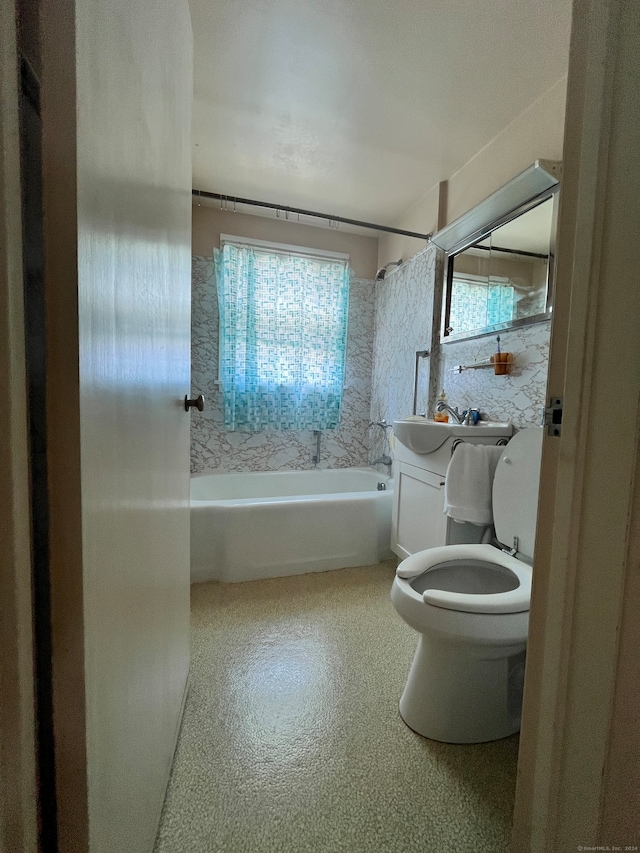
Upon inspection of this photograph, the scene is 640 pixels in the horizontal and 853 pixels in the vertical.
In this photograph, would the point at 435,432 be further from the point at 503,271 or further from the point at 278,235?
the point at 278,235

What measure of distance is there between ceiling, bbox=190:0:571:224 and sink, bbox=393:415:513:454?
1470mm

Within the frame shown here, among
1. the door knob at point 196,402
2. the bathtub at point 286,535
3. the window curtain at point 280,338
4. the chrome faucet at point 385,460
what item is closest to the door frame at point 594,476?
the door knob at point 196,402

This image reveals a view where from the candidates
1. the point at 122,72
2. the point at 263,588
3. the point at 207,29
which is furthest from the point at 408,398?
the point at 122,72

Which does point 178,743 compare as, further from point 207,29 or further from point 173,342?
point 207,29

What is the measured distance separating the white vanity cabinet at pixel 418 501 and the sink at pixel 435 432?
2.1 inches

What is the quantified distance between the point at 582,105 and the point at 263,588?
6.87 ft

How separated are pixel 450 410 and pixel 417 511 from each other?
0.59 m

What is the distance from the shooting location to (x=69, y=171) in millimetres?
377

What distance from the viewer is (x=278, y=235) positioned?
2.70m

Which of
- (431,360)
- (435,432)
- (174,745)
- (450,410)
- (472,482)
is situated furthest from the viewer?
(431,360)

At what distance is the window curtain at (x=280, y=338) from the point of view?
2596 mm

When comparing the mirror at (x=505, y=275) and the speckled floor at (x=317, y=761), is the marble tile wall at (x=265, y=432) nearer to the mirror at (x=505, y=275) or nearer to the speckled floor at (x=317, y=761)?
the mirror at (x=505, y=275)

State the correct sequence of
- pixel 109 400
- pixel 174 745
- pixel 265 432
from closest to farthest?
1. pixel 109 400
2. pixel 174 745
3. pixel 265 432

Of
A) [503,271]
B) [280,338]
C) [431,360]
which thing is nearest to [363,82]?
[503,271]
